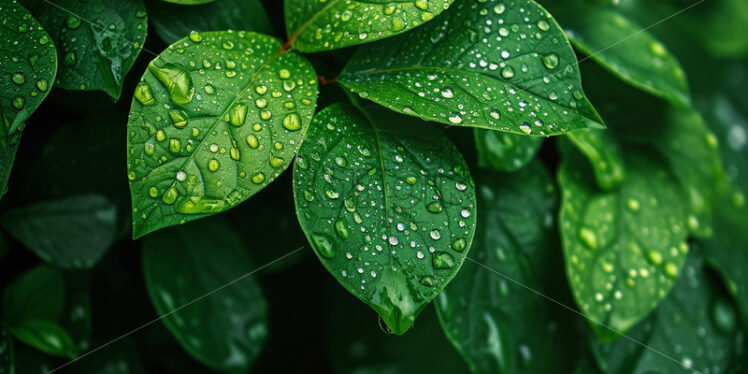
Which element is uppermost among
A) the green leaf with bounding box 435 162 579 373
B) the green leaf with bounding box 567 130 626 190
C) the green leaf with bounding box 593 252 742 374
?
the green leaf with bounding box 567 130 626 190

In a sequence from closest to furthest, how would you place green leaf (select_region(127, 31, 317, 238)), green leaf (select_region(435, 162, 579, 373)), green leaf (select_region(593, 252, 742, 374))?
green leaf (select_region(127, 31, 317, 238)), green leaf (select_region(435, 162, 579, 373)), green leaf (select_region(593, 252, 742, 374))

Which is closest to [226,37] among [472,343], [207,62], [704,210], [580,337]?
[207,62]

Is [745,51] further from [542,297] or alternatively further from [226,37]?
[226,37]

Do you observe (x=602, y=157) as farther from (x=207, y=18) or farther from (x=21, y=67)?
(x=21, y=67)

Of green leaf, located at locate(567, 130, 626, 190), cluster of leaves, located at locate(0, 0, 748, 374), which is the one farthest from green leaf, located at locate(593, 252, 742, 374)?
green leaf, located at locate(567, 130, 626, 190)

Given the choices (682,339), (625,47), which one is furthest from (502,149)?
(682,339)

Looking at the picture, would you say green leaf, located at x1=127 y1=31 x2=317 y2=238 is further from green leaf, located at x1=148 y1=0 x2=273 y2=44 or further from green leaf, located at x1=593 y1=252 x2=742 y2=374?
green leaf, located at x1=593 y1=252 x2=742 y2=374
